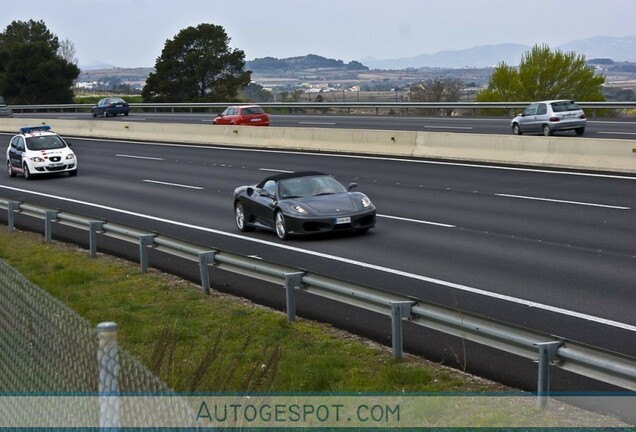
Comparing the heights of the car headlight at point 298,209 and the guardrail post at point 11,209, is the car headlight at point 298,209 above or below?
above

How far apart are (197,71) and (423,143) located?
63845mm

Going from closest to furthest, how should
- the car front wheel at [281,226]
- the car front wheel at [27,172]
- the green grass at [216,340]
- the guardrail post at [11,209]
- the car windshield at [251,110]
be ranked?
the green grass at [216,340], the car front wheel at [281,226], the guardrail post at [11,209], the car front wheel at [27,172], the car windshield at [251,110]

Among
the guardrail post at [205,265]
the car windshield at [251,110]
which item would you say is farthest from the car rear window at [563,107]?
the guardrail post at [205,265]

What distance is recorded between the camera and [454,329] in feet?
32.5

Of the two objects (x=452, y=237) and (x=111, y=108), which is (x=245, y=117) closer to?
(x=111, y=108)

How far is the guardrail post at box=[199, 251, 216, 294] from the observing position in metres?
14.5

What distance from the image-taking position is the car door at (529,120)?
3876 centimetres

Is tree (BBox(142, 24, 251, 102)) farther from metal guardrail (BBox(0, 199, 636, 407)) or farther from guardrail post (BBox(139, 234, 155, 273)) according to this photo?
Result: metal guardrail (BBox(0, 199, 636, 407))

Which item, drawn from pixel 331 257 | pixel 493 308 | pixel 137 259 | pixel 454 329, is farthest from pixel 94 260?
pixel 454 329

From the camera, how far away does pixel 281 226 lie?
19812mm

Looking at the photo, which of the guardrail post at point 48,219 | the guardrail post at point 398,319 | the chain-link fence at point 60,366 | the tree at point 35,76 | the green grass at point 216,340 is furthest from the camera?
the tree at point 35,76

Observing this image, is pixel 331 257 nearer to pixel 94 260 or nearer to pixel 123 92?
pixel 94 260

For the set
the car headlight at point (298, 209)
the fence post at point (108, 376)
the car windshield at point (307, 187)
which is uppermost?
the fence post at point (108, 376)

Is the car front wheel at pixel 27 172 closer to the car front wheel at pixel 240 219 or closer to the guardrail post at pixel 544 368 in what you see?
the car front wheel at pixel 240 219
